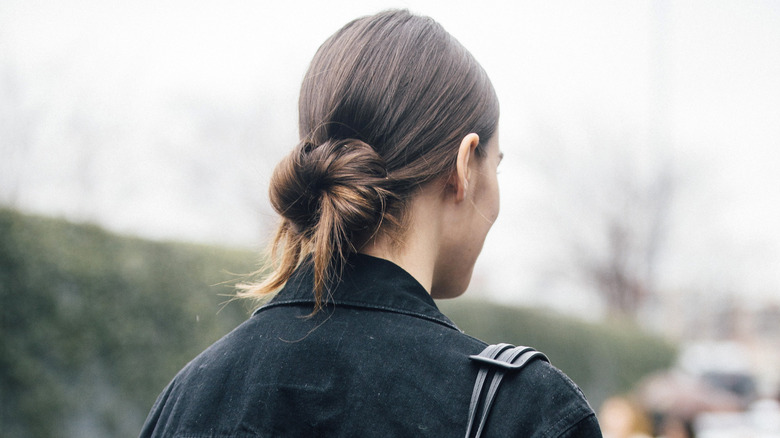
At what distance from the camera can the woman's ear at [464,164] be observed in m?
0.95

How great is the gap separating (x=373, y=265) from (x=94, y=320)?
3.65 metres

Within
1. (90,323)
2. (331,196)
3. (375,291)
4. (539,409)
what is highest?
(331,196)

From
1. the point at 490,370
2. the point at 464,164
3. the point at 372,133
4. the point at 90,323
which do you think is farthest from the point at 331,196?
the point at 90,323

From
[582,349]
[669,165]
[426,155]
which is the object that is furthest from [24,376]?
[669,165]

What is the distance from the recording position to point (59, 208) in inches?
158

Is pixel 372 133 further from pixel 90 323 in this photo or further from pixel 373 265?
pixel 90 323

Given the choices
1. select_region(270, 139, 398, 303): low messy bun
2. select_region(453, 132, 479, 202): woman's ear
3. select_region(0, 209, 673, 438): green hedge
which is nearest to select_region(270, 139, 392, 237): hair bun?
select_region(270, 139, 398, 303): low messy bun

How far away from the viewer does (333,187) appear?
37.9 inches

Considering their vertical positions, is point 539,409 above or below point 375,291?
below

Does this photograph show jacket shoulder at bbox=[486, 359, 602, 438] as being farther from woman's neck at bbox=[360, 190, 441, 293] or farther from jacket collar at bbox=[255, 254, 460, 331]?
woman's neck at bbox=[360, 190, 441, 293]

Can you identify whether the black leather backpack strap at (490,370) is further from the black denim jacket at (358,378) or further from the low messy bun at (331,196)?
the low messy bun at (331,196)

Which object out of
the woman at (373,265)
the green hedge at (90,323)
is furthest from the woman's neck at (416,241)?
the green hedge at (90,323)

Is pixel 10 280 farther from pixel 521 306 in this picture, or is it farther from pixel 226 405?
pixel 521 306

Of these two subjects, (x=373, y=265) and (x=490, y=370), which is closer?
(x=490, y=370)
